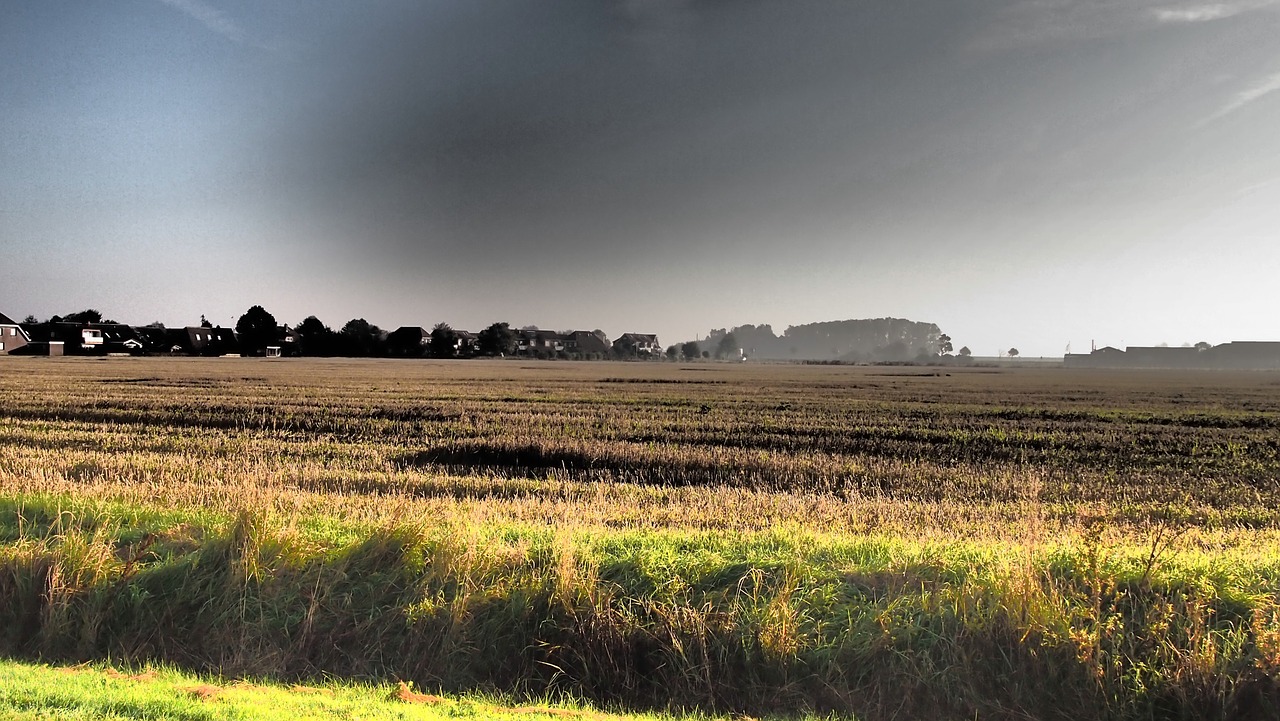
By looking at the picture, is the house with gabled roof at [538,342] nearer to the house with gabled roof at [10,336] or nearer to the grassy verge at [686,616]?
the house with gabled roof at [10,336]

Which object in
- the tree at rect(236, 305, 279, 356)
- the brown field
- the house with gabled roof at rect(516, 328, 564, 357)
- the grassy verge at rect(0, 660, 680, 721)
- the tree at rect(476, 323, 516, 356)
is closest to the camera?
the grassy verge at rect(0, 660, 680, 721)

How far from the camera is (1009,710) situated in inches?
221

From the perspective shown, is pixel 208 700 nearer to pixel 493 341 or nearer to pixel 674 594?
pixel 674 594

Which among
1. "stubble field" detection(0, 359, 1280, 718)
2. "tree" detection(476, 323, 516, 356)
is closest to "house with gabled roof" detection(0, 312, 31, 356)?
"tree" detection(476, 323, 516, 356)

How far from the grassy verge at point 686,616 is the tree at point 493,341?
152 meters

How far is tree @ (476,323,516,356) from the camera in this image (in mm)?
Answer: 156625

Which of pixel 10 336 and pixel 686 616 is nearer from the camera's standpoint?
pixel 686 616

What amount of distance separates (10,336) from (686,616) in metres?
141

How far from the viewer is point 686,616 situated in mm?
6273

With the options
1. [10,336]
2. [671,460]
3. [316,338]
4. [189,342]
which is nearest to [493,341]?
[316,338]

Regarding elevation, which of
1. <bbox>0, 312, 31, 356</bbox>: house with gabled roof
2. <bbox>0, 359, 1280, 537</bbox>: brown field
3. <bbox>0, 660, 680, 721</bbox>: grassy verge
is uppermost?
<bbox>0, 312, 31, 356</bbox>: house with gabled roof

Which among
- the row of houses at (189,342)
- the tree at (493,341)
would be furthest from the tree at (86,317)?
the tree at (493,341)

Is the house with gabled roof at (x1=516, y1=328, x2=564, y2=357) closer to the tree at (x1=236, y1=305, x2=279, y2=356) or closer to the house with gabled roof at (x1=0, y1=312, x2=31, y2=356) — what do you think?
the tree at (x1=236, y1=305, x2=279, y2=356)

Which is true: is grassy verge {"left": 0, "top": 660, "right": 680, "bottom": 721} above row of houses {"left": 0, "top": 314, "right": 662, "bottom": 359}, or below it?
below
